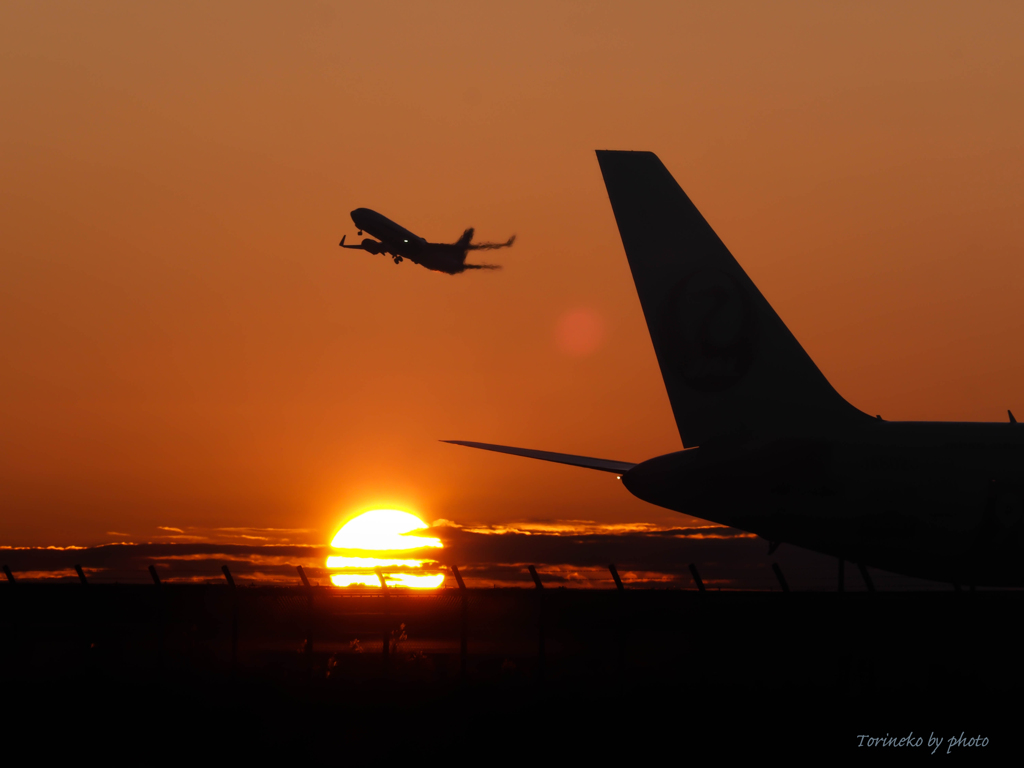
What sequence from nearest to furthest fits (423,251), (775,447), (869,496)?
(869,496) < (775,447) < (423,251)

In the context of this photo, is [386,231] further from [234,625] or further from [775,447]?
[775,447]

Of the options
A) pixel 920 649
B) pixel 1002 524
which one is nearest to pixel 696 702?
pixel 920 649

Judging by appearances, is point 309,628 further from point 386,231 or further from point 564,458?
point 386,231

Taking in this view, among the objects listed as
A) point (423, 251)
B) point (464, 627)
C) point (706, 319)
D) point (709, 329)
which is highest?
point (423, 251)

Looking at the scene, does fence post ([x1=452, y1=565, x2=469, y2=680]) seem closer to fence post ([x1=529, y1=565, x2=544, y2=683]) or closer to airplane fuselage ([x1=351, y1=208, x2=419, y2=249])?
fence post ([x1=529, y1=565, x2=544, y2=683])

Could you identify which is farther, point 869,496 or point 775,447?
point 775,447

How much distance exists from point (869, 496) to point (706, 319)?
5252mm

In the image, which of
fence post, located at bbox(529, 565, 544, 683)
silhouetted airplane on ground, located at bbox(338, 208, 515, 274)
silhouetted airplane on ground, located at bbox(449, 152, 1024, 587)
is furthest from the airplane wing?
silhouetted airplane on ground, located at bbox(338, 208, 515, 274)

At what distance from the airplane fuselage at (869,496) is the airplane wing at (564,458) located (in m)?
0.63

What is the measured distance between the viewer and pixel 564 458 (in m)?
21.8

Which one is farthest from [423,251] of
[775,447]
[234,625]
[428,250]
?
[775,447]

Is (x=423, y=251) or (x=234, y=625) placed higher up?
(x=423, y=251)

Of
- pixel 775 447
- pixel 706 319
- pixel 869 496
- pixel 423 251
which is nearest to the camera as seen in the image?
pixel 869 496

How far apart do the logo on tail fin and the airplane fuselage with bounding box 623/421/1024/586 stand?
5.52ft
